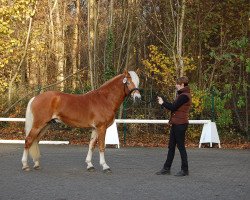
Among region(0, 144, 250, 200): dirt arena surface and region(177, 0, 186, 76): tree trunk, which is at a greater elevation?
region(177, 0, 186, 76): tree trunk

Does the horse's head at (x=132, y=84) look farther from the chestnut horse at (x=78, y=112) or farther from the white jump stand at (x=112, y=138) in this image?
the white jump stand at (x=112, y=138)

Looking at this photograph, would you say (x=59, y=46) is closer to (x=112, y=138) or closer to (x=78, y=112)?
(x=112, y=138)

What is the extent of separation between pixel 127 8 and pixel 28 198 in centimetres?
1842

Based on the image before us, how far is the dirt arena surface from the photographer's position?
1027cm

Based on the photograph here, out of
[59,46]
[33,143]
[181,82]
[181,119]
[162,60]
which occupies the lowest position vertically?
[33,143]

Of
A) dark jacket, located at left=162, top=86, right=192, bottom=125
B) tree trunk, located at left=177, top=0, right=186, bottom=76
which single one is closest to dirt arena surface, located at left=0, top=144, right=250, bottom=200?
dark jacket, located at left=162, top=86, right=192, bottom=125

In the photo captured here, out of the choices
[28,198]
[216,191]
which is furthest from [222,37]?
[28,198]

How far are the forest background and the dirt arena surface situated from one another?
6.28 metres

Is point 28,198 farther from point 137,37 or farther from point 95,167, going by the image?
point 137,37

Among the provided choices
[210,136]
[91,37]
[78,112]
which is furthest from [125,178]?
[91,37]

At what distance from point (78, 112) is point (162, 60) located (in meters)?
12.0

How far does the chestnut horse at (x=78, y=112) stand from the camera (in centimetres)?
1390

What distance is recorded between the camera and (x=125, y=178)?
1252 centimetres

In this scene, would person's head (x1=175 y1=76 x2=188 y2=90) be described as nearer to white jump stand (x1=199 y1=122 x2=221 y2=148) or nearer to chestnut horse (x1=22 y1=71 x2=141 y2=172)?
chestnut horse (x1=22 y1=71 x2=141 y2=172)
